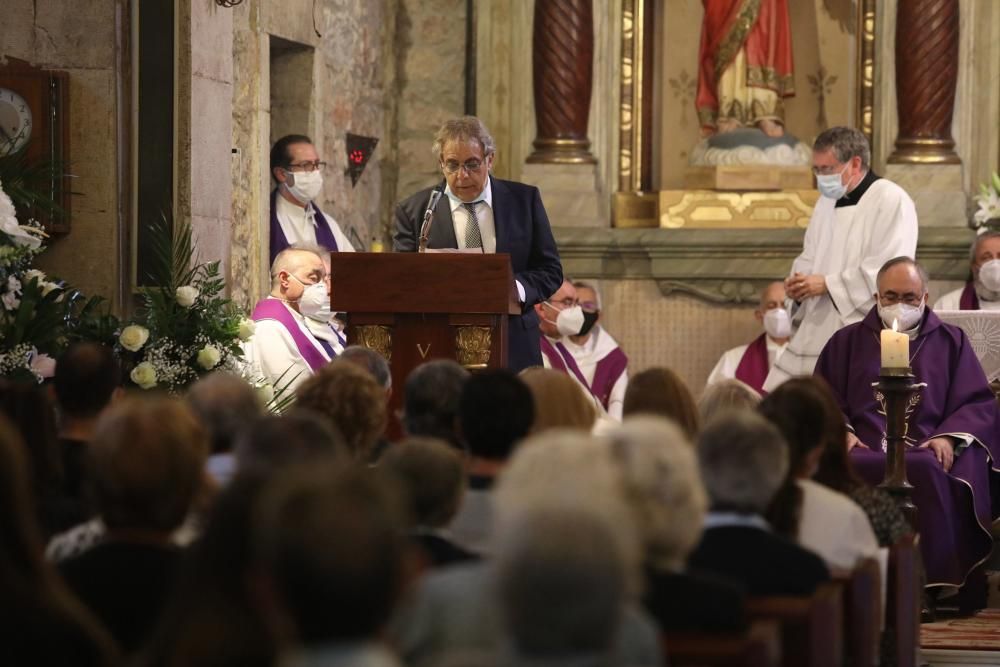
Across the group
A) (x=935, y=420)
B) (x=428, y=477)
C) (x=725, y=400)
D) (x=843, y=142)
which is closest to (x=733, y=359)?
(x=843, y=142)

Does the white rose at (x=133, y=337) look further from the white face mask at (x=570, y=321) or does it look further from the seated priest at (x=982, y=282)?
the seated priest at (x=982, y=282)

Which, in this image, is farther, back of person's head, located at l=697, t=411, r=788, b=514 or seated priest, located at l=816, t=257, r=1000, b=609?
seated priest, located at l=816, t=257, r=1000, b=609

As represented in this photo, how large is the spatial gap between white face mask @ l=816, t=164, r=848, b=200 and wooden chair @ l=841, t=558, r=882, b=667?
215 inches

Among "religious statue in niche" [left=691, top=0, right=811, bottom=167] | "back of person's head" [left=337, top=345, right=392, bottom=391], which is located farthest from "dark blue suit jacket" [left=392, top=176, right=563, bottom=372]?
"religious statue in niche" [left=691, top=0, right=811, bottom=167]

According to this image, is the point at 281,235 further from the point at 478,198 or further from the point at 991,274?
the point at 991,274

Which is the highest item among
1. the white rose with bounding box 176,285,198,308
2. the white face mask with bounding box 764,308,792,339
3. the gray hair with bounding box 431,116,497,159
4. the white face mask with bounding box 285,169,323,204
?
the gray hair with bounding box 431,116,497,159

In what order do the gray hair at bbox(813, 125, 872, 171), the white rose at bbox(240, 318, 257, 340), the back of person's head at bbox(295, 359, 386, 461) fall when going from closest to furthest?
the back of person's head at bbox(295, 359, 386, 461), the white rose at bbox(240, 318, 257, 340), the gray hair at bbox(813, 125, 872, 171)

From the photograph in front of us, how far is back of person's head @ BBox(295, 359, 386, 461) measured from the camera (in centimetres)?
447

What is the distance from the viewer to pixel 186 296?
23.6ft

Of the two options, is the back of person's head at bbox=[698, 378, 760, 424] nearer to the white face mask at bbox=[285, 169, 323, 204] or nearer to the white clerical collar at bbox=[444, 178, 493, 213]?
the white clerical collar at bbox=[444, 178, 493, 213]

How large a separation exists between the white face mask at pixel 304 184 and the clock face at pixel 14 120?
2339mm

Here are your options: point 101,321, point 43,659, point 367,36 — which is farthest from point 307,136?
point 43,659

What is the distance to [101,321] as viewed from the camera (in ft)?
23.6

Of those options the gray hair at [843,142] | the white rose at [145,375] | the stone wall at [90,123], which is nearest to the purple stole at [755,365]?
the gray hair at [843,142]
